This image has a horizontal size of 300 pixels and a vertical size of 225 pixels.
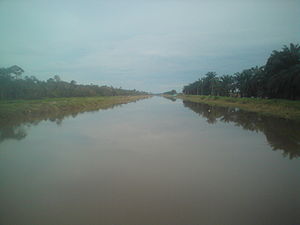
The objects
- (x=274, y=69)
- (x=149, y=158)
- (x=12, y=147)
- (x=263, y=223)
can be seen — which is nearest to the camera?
(x=263, y=223)

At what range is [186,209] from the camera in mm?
3289

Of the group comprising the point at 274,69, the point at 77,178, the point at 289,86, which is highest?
the point at 274,69

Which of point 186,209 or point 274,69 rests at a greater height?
point 274,69

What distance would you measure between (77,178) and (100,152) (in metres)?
2.18

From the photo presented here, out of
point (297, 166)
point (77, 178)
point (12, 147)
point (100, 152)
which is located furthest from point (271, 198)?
point (12, 147)

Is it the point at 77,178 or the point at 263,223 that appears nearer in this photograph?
the point at 263,223

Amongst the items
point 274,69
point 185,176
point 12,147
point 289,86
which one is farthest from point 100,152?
point 274,69

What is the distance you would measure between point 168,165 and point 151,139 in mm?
3413

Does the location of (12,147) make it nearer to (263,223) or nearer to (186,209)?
(186,209)

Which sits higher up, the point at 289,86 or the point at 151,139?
the point at 289,86

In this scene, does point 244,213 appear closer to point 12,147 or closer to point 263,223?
point 263,223

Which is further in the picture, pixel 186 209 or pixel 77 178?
pixel 77 178

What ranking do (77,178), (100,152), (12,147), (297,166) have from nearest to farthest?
(77,178) → (297,166) → (100,152) → (12,147)

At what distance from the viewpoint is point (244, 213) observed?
3.16 m
